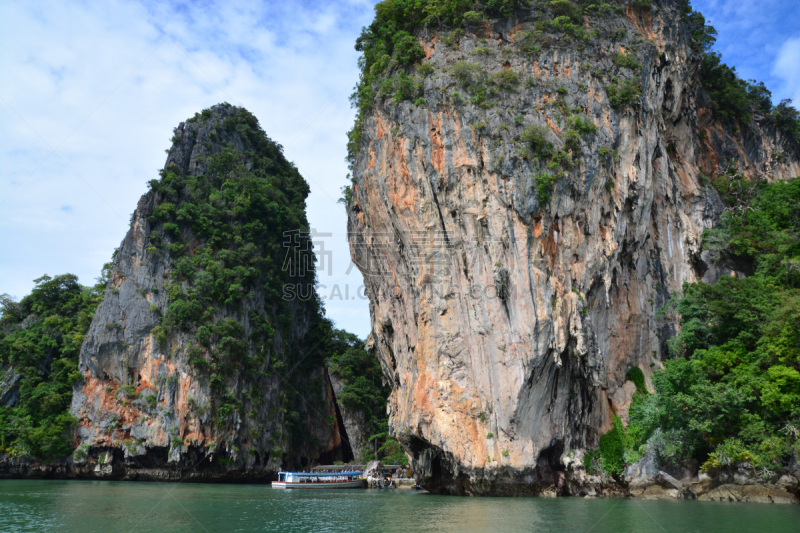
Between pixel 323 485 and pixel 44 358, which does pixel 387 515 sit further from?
pixel 44 358

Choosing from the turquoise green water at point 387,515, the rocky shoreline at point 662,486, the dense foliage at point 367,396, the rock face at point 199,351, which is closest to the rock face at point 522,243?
the rocky shoreline at point 662,486

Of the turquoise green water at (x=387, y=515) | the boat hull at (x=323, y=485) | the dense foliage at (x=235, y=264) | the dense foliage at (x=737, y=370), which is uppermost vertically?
the dense foliage at (x=235, y=264)

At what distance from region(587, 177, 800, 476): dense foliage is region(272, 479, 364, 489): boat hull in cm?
1951

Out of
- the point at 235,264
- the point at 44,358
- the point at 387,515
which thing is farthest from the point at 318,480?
the point at 44,358

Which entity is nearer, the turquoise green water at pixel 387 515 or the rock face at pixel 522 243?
the turquoise green water at pixel 387 515

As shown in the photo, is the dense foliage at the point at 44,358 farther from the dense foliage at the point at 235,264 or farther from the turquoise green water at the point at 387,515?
the turquoise green water at the point at 387,515

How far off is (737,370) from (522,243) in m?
9.86

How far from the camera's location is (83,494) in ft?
83.0

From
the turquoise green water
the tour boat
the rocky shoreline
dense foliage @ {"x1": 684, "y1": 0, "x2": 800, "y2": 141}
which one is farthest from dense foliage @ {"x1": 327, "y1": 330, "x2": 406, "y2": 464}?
dense foliage @ {"x1": 684, "y1": 0, "x2": 800, "y2": 141}

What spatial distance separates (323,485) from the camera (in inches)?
1454

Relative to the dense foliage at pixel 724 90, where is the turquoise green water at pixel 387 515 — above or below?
below

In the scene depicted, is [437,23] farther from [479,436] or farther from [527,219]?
[479,436]

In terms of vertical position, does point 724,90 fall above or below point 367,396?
above

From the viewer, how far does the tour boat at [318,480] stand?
35594mm
